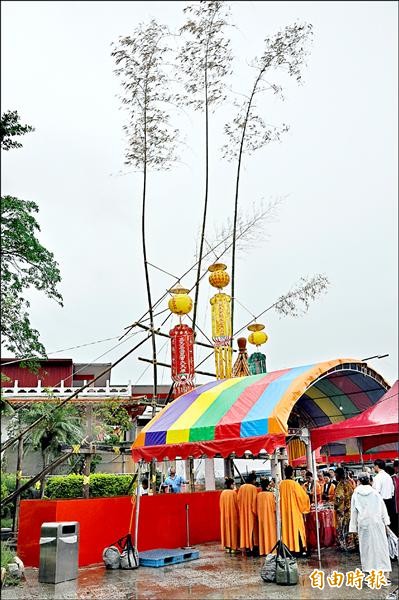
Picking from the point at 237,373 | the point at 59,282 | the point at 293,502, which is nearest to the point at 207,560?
the point at 293,502

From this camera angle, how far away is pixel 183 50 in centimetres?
1479

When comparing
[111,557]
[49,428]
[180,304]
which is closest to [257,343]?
[180,304]

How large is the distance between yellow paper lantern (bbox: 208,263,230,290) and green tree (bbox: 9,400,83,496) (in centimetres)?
614

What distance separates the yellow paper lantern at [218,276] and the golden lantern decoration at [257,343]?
4.49ft

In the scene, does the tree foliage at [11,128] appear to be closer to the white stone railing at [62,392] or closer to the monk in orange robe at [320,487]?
the monk in orange robe at [320,487]

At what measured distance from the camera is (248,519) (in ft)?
34.8

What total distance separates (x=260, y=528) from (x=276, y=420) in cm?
321

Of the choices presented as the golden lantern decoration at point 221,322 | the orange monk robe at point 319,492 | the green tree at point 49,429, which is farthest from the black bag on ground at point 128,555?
the green tree at point 49,429

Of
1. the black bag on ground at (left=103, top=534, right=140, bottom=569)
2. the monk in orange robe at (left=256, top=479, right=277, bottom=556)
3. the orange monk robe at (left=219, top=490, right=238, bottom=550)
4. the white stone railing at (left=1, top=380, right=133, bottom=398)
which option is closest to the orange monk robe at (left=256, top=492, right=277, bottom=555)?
the monk in orange robe at (left=256, top=479, right=277, bottom=556)

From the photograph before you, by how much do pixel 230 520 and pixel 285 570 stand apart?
3272 millimetres

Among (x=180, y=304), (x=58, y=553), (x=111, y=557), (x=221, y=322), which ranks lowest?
(x=111, y=557)

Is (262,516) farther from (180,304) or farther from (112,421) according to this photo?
(112,421)

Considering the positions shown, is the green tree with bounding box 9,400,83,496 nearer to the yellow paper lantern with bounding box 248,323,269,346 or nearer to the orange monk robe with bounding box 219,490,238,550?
the yellow paper lantern with bounding box 248,323,269,346

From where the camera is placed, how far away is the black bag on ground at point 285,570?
783cm
